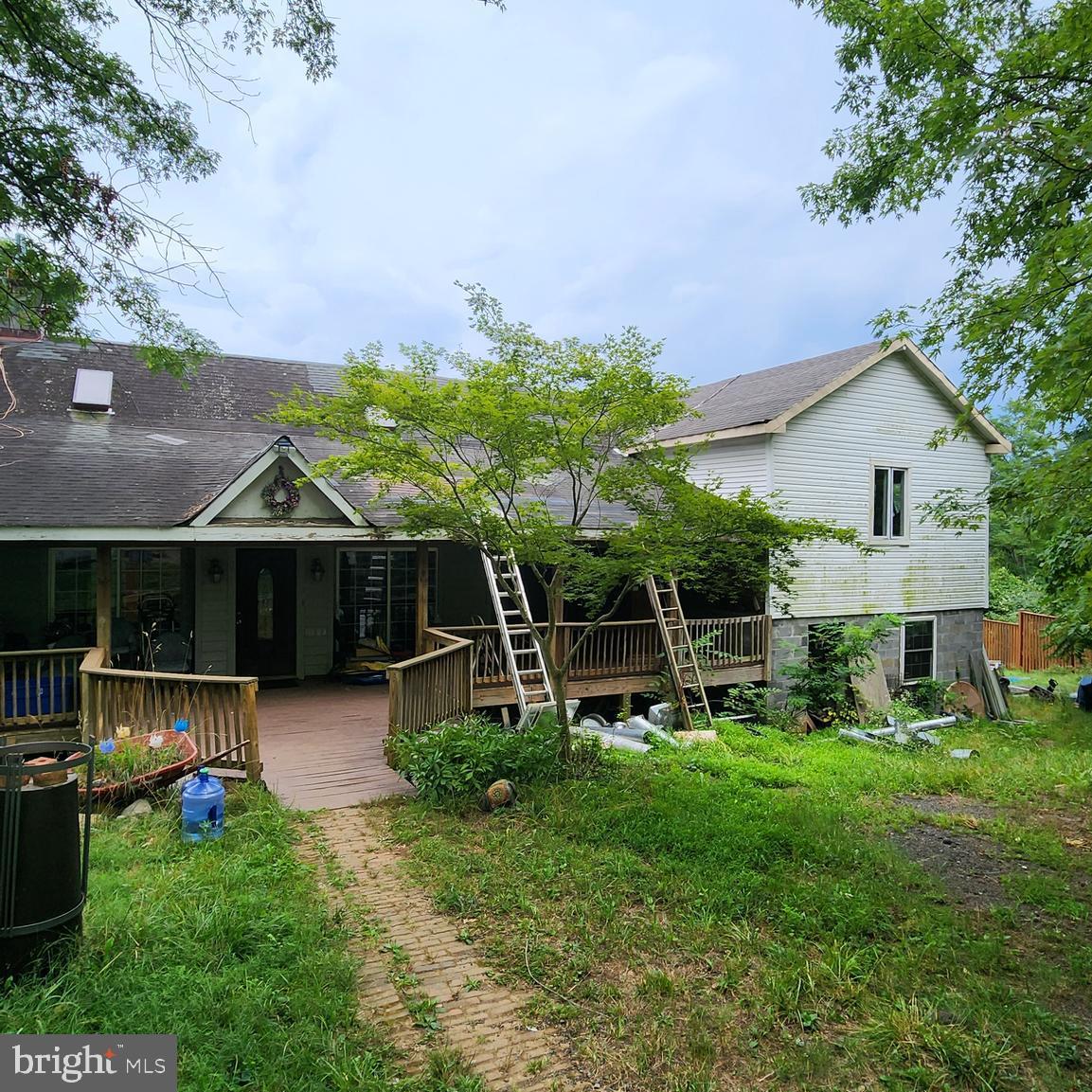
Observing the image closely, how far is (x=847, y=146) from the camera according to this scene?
8.17 meters

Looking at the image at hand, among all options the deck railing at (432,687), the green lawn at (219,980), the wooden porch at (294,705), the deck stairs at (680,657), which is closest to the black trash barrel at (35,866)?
the green lawn at (219,980)

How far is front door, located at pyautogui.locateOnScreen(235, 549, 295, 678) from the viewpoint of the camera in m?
11.8

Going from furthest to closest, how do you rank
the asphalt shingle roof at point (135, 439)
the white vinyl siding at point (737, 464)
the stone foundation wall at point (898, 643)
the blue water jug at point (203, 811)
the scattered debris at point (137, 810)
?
the stone foundation wall at point (898, 643)
the white vinyl siding at point (737, 464)
the asphalt shingle roof at point (135, 439)
the scattered debris at point (137, 810)
the blue water jug at point (203, 811)

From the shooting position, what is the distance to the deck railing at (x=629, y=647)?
1060cm

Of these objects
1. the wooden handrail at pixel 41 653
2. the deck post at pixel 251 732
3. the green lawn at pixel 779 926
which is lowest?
the green lawn at pixel 779 926

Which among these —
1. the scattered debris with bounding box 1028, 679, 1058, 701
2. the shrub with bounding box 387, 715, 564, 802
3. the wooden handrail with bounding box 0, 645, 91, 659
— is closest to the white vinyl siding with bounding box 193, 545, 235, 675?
the wooden handrail with bounding box 0, 645, 91, 659

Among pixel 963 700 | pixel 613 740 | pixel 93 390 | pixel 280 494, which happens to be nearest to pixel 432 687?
pixel 613 740

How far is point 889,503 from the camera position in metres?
15.1

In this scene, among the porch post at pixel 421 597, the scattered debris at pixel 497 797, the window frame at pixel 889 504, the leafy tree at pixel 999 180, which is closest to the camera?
the leafy tree at pixel 999 180

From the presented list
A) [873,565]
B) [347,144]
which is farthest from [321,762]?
[873,565]

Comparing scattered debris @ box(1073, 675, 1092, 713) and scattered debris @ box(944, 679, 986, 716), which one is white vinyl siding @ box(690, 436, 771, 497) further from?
scattered debris @ box(1073, 675, 1092, 713)

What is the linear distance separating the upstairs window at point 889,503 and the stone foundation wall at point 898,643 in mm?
1896

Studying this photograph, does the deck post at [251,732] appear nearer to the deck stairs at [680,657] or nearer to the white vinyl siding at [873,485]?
the deck stairs at [680,657]

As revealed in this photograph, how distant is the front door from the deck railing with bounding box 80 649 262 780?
4282mm
